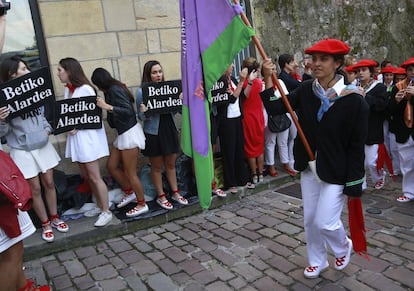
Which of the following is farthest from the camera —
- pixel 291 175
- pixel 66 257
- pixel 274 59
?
pixel 274 59

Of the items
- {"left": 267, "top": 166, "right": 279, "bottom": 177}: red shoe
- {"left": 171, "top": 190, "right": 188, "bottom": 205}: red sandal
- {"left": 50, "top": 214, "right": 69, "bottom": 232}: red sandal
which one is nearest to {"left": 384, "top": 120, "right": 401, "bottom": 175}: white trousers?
{"left": 267, "top": 166, "right": 279, "bottom": 177}: red shoe

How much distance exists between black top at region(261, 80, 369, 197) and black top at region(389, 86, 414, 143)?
254 centimetres

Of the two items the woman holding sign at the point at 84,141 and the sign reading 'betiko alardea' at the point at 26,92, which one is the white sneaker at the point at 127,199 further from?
the sign reading 'betiko alardea' at the point at 26,92

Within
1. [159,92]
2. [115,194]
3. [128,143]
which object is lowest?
[115,194]

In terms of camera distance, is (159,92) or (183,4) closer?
(183,4)

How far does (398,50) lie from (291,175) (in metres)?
5.85

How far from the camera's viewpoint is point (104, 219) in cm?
439

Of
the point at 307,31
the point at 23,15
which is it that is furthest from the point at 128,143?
the point at 307,31

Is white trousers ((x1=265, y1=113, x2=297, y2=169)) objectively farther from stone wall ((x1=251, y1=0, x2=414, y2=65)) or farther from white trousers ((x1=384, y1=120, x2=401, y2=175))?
stone wall ((x1=251, y1=0, x2=414, y2=65))

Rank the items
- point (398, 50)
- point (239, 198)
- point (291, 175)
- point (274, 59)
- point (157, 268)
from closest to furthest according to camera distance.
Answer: point (157, 268), point (239, 198), point (291, 175), point (274, 59), point (398, 50)

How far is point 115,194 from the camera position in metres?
5.04

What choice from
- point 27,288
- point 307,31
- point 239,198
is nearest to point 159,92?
point 239,198

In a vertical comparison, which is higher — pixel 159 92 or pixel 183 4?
pixel 183 4

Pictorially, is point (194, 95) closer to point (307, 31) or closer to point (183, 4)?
point (183, 4)
